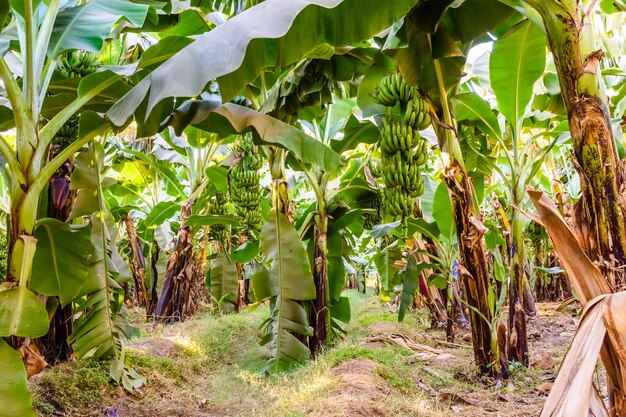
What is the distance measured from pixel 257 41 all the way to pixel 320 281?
235cm

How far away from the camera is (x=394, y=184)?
2295mm

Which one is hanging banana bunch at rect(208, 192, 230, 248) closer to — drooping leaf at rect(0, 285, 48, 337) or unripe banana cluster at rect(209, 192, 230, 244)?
unripe banana cluster at rect(209, 192, 230, 244)

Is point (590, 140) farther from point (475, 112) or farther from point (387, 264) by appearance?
point (387, 264)

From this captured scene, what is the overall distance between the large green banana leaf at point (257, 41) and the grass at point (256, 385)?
1.53 meters

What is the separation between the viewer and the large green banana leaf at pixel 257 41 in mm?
1596

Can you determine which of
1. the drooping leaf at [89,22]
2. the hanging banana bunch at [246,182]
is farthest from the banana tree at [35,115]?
the hanging banana bunch at [246,182]

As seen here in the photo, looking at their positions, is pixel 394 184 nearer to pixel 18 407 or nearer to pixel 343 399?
pixel 343 399

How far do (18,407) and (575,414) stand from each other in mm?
1753

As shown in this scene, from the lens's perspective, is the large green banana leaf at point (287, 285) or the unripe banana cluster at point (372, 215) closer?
the large green banana leaf at point (287, 285)

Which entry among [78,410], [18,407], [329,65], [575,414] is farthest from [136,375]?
[575,414]

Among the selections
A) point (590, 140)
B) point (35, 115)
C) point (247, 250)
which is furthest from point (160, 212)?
point (590, 140)

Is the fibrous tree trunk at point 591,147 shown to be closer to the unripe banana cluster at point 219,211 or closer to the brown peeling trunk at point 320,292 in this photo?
the brown peeling trunk at point 320,292

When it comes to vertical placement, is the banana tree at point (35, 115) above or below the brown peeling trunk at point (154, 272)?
above

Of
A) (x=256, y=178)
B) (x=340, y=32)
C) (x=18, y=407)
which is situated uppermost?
(x=340, y=32)
